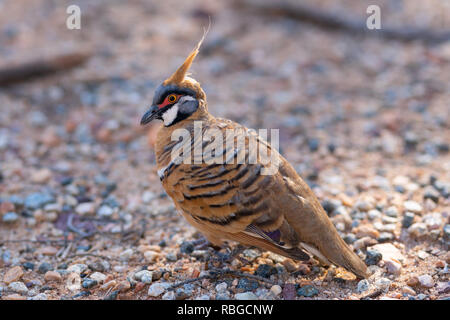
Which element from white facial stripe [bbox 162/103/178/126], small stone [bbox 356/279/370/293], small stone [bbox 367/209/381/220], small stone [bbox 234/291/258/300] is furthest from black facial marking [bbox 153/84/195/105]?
small stone [bbox 356/279/370/293]

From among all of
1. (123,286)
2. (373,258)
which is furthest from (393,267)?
(123,286)

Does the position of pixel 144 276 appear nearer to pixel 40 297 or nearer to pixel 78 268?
pixel 78 268

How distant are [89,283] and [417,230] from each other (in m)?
2.93

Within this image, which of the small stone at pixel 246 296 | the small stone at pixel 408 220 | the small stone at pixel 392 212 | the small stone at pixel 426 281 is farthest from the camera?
the small stone at pixel 392 212

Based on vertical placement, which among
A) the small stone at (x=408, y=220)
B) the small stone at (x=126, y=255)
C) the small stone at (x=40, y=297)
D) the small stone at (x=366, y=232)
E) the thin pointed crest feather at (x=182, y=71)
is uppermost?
the thin pointed crest feather at (x=182, y=71)

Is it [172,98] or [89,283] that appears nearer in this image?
[89,283]

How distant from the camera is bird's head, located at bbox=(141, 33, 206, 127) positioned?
466 cm

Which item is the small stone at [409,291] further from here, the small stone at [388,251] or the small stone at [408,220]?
the small stone at [408,220]

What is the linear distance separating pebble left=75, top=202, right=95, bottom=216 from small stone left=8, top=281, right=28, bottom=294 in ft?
4.14

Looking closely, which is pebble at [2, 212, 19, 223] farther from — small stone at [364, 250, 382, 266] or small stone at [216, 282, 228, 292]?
small stone at [364, 250, 382, 266]

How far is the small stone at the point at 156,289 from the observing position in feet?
13.3

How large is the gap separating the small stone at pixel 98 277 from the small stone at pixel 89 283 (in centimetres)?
5

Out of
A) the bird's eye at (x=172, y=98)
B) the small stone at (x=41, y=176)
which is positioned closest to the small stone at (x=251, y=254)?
the bird's eye at (x=172, y=98)

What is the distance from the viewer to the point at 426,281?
4.07 m
